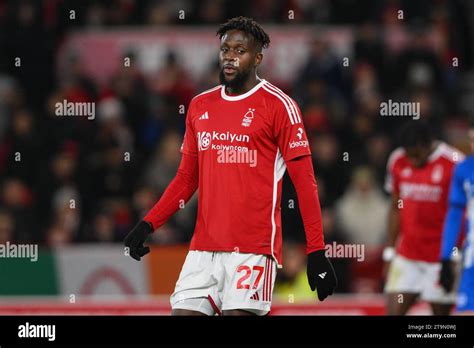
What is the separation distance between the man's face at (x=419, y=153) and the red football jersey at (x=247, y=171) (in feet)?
11.4

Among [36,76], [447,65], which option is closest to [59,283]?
[36,76]

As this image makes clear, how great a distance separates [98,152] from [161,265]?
2182 millimetres

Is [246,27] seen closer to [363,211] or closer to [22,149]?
[363,211]

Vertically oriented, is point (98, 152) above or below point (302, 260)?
above

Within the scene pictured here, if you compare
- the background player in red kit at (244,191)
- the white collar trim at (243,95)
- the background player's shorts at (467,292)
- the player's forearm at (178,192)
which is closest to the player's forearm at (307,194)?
the background player in red kit at (244,191)

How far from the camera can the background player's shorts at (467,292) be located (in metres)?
8.84

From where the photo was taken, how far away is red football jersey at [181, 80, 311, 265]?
266 inches

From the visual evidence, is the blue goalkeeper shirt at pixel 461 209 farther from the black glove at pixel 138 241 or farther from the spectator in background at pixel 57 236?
the spectator in background at pixel 57 236

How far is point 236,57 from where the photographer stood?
22.4 ft

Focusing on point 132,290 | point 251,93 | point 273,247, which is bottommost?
point 132,290

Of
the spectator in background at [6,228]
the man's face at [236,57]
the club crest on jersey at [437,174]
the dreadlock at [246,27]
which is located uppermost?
the dreadlock at [246,27]
